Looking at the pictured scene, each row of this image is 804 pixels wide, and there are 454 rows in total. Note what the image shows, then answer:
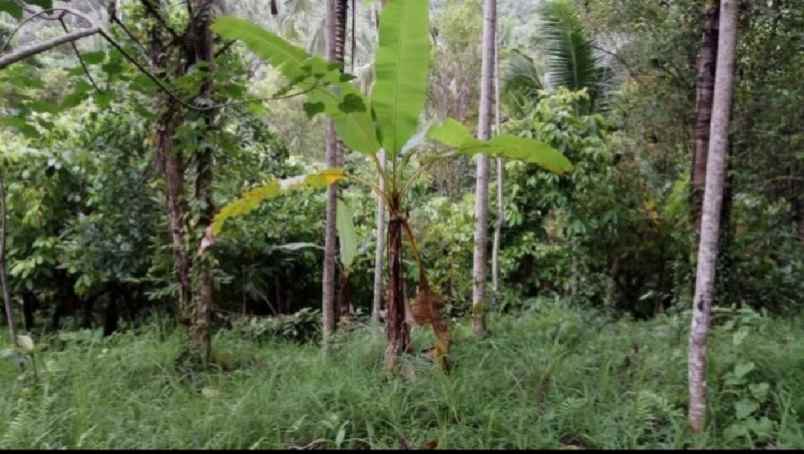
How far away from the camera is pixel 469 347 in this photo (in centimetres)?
405

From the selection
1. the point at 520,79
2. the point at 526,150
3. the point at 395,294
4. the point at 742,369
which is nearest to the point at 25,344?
the point at 395,294

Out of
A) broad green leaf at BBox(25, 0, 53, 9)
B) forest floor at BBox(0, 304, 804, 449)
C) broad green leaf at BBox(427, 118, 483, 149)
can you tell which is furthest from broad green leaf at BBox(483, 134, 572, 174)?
broad green leaf at BBox(25, 0, 53, 9)

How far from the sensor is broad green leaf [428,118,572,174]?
3.49 m

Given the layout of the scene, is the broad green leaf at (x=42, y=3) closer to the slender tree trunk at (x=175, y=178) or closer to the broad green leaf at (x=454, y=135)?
the slender tree trunk at (x=175, y=178)

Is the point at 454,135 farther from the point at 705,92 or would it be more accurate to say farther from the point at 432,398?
the point at 705,92

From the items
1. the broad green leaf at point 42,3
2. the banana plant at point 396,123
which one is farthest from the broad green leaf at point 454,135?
the broad green leaf at point 42,3

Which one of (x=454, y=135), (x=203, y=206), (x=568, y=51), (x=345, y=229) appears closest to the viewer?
(x=454, y=135)

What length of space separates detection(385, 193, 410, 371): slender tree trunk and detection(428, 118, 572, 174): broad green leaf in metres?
0.51

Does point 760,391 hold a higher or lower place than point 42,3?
lower

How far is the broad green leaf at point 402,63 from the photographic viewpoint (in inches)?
137

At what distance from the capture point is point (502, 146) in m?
3.50

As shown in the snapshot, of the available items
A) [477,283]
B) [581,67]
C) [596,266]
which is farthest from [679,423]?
[581,67]

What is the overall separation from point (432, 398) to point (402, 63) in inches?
77.7

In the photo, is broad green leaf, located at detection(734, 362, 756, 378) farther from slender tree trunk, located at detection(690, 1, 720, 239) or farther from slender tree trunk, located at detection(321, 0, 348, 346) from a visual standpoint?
slender tree trunk, located at detection(321, 0, 348, 346)
